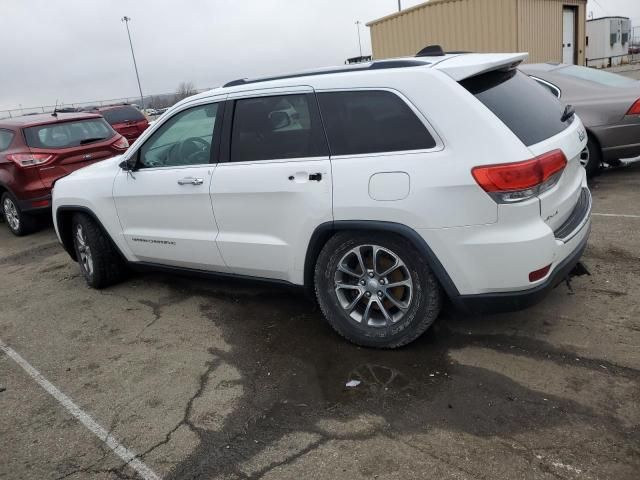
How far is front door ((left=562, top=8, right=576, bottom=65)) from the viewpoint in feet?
53.1

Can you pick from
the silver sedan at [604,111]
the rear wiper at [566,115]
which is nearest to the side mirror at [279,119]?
the rear wiper at [566,115]

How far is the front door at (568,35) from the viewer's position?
1619cm

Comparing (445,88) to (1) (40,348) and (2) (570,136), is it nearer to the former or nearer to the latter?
(2) (570,136)

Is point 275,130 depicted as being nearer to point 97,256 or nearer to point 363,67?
point 363,67

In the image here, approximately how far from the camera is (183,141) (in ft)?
14.0

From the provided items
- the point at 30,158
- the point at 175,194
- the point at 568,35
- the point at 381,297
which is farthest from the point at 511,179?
the point at 568,35

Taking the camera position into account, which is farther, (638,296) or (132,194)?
(132,194)

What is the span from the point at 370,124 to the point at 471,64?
669 mm

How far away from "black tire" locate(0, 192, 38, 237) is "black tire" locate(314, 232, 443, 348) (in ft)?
19.8

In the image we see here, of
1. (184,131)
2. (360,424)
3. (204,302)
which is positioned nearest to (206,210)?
(184,131)

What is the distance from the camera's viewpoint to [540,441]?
8.43 feet

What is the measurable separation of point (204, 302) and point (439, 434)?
2579mm

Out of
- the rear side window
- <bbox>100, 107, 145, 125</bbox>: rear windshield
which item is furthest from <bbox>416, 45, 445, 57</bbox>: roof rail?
<bbox>100, 107, 145, 125</bbox>: rear windshield

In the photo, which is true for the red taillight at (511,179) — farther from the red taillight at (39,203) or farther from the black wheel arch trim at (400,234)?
the red taillight at (39,203)
